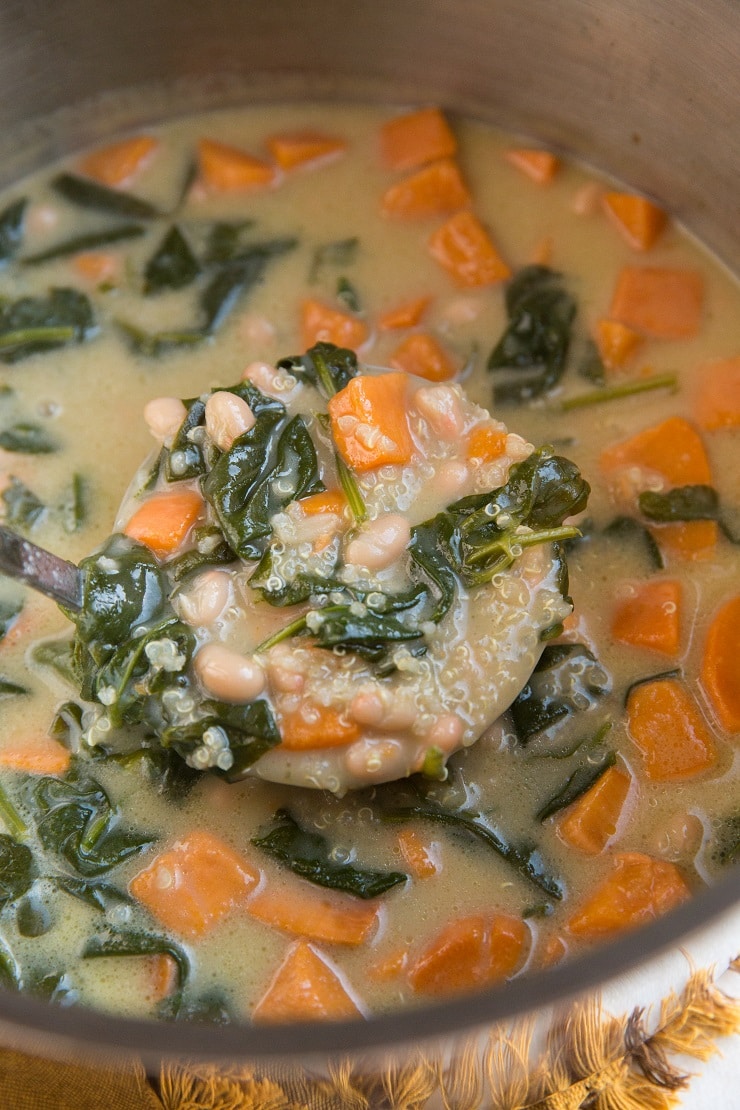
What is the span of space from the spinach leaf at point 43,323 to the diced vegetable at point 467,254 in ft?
3.25

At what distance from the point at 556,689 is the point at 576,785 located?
218 mm

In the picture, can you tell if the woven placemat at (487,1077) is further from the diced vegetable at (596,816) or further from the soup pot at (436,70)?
the soup pot at (436,70)

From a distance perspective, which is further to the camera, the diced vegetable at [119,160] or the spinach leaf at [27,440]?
the diced vegetable at [119,160]

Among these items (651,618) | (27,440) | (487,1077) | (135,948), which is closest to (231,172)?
(27,440)

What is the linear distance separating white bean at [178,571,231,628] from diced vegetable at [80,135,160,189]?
166cm

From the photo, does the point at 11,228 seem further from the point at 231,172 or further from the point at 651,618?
the point at 651,618

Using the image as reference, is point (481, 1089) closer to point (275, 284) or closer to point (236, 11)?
point (275, 284)

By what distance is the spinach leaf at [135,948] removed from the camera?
7.22 ft

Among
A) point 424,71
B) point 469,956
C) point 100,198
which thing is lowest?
point 469,956

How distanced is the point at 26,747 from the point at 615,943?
1.40 m

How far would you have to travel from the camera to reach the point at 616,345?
2877mm

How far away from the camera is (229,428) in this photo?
2.28 m

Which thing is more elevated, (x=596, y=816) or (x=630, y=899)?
(x=596, y=816)

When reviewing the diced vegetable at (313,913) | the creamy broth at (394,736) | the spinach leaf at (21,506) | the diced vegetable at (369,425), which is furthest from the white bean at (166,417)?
the diced vegetable at (313,913)
